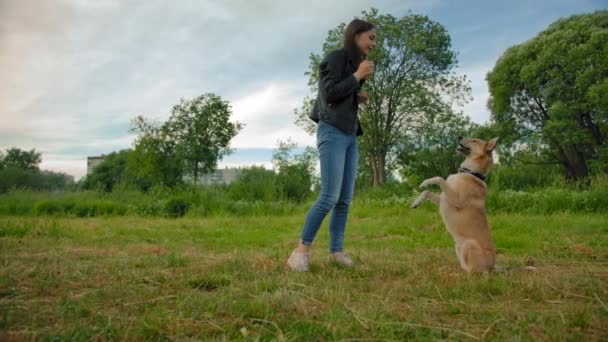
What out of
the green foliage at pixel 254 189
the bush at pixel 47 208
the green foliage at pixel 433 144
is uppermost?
the green foliage at pixel 433 144

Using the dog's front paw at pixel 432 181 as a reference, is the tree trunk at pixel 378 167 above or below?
above

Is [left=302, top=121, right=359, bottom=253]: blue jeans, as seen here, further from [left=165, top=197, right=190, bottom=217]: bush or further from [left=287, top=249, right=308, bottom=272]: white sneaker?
[left=165, top=197, right=190, bottom=217]: bush

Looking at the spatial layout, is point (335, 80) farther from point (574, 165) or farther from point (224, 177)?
point (574, 165)

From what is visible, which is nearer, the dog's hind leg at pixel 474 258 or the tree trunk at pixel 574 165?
the dog's hind leg at pixel 474 258

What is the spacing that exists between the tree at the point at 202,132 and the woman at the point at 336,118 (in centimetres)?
3404

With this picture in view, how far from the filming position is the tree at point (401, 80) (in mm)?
25547

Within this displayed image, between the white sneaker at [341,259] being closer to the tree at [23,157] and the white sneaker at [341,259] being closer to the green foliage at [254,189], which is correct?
the green foliage at [254,189]

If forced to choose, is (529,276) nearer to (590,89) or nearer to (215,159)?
(590,89)

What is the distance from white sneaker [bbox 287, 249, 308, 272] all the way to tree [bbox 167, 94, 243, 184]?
1340 inches

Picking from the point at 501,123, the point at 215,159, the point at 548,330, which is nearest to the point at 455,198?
the point at 548,330

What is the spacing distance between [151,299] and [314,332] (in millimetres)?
1251

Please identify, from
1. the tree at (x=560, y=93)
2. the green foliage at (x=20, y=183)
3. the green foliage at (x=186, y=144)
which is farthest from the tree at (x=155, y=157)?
the tree at (x=560, y=93)

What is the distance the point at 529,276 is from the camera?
141 inches

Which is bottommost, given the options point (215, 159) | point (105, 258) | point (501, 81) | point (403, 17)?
point (105, 258)
